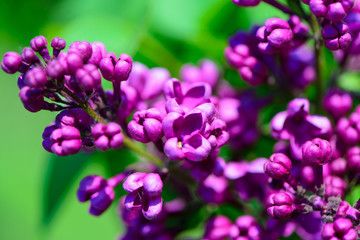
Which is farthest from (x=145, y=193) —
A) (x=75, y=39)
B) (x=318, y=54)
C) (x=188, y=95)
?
(x=75, y=39)

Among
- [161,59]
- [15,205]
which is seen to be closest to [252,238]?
[161,59]

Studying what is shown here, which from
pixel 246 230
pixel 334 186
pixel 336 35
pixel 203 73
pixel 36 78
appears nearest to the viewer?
pixel 36 78

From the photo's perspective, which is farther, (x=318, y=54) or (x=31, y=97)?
(x=318, y=54)

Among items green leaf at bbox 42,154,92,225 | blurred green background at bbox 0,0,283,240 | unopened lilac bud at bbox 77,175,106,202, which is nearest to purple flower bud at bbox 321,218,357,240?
unopened lilac bud at bbox 77,175,106,202

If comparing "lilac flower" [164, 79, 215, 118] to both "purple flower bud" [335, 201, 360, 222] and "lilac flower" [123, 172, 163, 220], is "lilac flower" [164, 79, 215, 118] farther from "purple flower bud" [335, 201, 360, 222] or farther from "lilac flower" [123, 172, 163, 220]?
"purple flower bud" [335, 201, 360, 222]

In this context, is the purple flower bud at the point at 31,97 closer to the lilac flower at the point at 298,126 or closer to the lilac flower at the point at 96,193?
the lilac flower at the point at 96,193

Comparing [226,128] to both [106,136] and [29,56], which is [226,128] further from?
[29,56]
